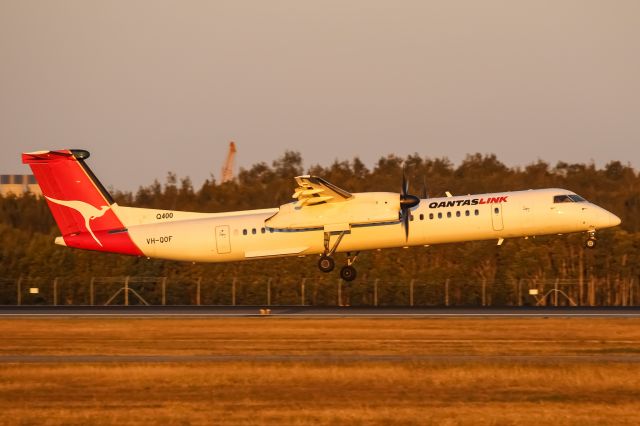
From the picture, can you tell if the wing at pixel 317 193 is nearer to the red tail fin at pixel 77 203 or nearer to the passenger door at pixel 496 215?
the passenger door at pixel 496 215

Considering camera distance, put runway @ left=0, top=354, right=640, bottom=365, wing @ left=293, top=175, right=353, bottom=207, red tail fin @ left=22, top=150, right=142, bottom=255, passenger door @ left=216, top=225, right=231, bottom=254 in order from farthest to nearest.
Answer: red tail fin @ left=22, top=150, right=142, bottom=255 < passenger door @ left=216, top=225, right=231, bottom=254 < wing @ left=293, top=175, right=353, bottom=207 < runway @ left=0, top=354, right=640, bottom=365

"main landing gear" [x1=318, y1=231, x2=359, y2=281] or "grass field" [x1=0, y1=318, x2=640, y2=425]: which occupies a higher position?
"main landing gear" [x1=318, y1=231, x2=359, y2=281]

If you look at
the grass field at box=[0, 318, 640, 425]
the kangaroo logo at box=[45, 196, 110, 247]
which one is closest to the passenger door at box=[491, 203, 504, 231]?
the grass field at box=[0, 318, 640, 425]

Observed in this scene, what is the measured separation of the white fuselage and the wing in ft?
1.47

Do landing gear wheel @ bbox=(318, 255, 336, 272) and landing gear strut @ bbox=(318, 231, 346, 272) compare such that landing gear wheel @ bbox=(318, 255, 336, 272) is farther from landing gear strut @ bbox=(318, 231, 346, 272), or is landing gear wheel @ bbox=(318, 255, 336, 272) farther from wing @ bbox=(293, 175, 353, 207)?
wing @ bbox=(293, 175, 353, 207)

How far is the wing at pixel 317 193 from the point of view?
112ft

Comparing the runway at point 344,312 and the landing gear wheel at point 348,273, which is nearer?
the runway at point 344,312

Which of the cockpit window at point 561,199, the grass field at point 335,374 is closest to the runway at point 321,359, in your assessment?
the grass field at point 335,374

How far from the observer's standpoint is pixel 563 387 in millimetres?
19875

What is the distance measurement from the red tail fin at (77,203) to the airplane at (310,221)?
37 millimetres

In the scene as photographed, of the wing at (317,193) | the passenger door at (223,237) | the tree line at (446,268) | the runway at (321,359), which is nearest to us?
the runway at (321,359)

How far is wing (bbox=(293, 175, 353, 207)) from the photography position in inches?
1350

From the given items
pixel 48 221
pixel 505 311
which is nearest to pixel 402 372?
pixel 505 311

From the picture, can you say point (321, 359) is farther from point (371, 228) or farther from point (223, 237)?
point (223, 237)
